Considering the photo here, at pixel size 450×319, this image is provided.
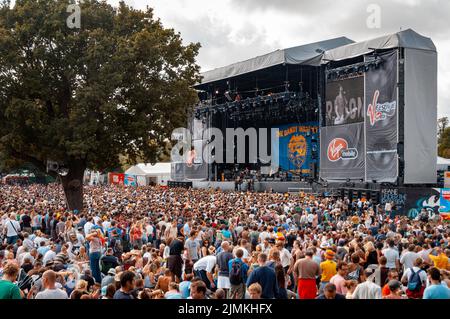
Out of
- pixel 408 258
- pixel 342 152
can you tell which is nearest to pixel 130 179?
pixel 342 152

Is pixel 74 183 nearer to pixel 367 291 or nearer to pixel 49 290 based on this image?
pixel 49 290

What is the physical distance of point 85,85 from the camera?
73.9 ft

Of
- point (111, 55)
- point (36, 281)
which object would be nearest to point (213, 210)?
point (111, 55)

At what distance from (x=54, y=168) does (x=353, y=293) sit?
20.4m

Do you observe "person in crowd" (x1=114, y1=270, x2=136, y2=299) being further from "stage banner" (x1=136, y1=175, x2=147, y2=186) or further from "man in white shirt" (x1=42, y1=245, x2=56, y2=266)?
"stage banner" (x1=136, y1=175, x2=147, y2=186)

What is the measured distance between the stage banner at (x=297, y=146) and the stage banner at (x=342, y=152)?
6.37 meters

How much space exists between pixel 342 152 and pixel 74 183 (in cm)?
1574

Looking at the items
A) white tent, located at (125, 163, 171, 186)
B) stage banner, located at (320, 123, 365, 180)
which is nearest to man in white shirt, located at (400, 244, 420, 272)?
stage banner, located at (320, 123, 365, 180)

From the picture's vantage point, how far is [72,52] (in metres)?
22.4

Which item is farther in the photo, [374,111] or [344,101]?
[344,101]

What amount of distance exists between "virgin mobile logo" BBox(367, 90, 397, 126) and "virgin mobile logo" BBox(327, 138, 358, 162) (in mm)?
2354

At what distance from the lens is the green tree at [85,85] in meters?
21.7

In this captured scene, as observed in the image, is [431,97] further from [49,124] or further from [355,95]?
[49,124]

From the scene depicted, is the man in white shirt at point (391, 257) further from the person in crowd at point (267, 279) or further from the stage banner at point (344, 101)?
the stage banner at point (344, 101)
